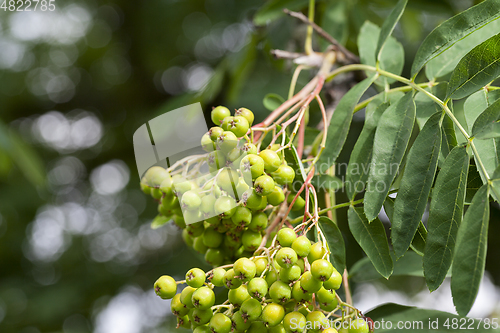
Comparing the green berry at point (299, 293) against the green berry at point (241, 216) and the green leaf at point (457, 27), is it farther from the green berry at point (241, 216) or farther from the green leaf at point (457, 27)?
the green leaf at point (457, 27)

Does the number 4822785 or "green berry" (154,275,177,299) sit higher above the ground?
the number 4822785

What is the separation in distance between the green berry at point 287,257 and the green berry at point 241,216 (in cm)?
14

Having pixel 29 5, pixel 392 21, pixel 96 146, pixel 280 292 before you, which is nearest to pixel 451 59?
pixel 392 21

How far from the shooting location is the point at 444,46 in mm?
794

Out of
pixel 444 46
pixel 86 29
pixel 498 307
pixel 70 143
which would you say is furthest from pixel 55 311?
pixel 498 307

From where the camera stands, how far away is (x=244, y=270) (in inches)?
27.8

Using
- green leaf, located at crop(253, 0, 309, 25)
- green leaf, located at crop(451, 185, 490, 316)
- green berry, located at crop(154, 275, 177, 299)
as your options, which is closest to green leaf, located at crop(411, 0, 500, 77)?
green leaf, located at crop(451, 185, 490, 316)

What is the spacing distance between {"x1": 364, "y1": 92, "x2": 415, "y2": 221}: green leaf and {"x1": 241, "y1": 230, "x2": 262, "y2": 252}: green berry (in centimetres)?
28

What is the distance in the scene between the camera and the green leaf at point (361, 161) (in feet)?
2.85

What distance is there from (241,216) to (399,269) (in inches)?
26.9

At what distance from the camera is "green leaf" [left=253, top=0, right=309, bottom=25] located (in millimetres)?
1631

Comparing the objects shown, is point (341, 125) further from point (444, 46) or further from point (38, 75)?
point (38, 75)

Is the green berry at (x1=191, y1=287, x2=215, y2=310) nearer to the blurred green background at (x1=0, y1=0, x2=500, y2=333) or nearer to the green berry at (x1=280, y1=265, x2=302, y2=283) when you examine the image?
the green berry at (x1=280, y1=265, x2=302, y2=283)

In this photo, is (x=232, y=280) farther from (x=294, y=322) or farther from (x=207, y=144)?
(x=207, y=144)
